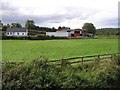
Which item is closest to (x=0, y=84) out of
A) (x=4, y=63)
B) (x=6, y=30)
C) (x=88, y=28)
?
(x=4, y=63)

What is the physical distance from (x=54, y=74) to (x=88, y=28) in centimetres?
12631

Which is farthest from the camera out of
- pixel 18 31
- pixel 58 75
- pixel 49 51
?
pixel 18 31

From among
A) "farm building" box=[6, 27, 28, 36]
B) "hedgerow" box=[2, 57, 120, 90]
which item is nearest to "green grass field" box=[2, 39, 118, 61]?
"hedgerow" box=[2, 57, 120, 90]

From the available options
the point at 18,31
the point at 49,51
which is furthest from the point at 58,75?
the point at 18,31

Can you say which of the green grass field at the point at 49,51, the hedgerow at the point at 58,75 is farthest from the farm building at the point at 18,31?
the hedgerow at the point at 58,75

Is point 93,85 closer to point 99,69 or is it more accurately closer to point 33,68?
point 99,69

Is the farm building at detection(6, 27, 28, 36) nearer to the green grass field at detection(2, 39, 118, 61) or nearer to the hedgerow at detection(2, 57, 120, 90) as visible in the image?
the green grass field at detection(2, 39, 118, 61)

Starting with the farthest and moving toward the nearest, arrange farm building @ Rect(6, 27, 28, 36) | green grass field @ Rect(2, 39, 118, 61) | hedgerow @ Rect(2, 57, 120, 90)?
farm building @ Rect(6, 27, 28, 36) < green grass field @ Rect(2, 39, 118, 61) < hedgerow @ Rect(2, 57, 120, 90)

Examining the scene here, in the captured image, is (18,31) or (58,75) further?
(18,31)

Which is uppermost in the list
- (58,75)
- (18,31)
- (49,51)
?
Answer: (18,31)

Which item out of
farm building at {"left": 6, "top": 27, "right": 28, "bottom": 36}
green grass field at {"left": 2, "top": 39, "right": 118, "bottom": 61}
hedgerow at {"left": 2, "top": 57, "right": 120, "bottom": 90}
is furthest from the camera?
farm building at {"left": 6, "top": 27, "right": 28, "bottom": 36}

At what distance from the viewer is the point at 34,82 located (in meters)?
13.0

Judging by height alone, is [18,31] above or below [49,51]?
above

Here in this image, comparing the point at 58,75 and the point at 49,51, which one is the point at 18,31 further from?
the point at 58,75
